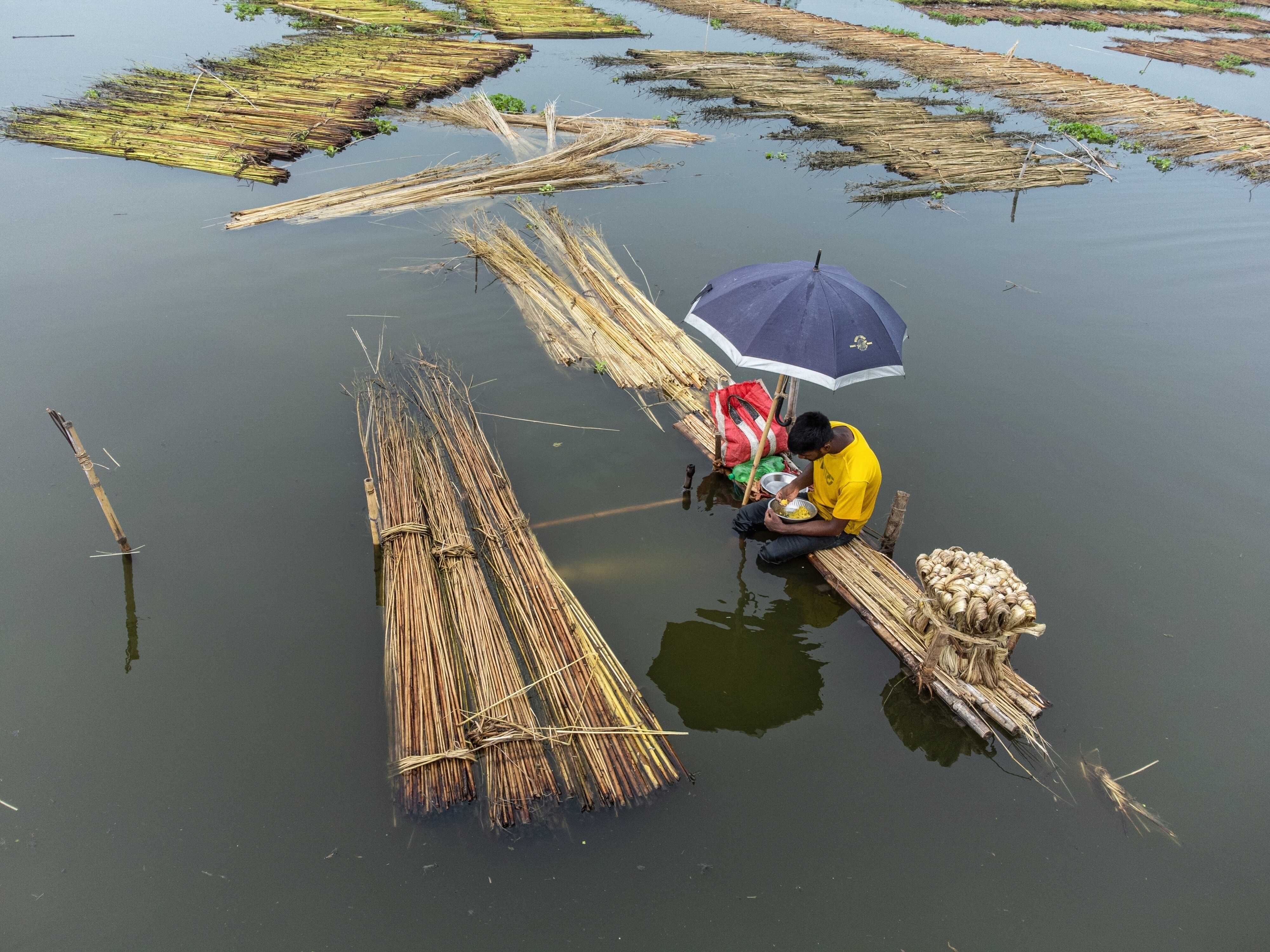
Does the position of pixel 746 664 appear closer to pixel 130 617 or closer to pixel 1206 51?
pixel 130 617

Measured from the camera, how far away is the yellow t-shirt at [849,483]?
4656 millimetres

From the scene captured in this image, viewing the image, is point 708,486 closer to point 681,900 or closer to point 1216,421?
point 681,900

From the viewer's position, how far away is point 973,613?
155 inches

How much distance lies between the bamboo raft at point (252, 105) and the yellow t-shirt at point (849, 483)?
8.96 metres

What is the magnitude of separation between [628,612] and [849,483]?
Answer: 170 cm

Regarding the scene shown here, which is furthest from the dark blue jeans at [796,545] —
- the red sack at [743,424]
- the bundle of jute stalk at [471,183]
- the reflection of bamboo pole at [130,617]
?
the bundle of jute stalk at [471,183]

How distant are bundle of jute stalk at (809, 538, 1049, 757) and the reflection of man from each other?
0.20m

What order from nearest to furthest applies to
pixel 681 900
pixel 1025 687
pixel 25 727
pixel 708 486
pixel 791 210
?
pixel 681 900 < pixel 25 727 < pixel 1025 687 < pixel 708 486 < pixel 791 210

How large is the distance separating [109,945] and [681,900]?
2.59m

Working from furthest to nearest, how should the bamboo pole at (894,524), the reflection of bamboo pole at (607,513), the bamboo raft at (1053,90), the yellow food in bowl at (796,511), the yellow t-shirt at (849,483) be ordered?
the bamboo raft at (1053,90) < the reflection of bamboo pole at (607,513) < the yellow food in bowl at (796,511) < the bamboo pole at (894,524) < the yellow t-shirt at (849,483)

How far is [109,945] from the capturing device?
322 centimetres

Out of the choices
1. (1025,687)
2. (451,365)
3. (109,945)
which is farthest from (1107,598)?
(109,945)

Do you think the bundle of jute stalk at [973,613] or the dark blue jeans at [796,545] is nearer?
the bundle of jute stalk at [973,613]

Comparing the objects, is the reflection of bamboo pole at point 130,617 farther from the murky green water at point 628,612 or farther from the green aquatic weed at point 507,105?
the green aquatic weed at point 507,105
